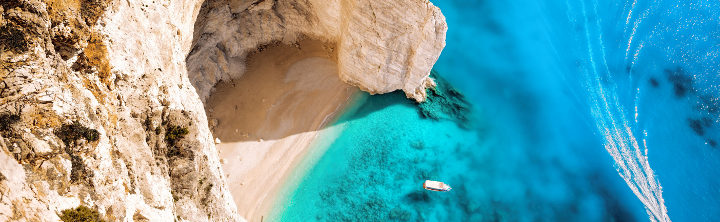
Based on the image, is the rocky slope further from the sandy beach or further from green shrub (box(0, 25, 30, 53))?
the sandy beach

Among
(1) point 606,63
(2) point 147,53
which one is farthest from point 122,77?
(1) point 606,63

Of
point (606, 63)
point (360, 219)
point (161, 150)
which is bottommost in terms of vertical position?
point (360, 219)

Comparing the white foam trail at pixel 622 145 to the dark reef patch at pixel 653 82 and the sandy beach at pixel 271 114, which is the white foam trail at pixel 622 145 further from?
the sandy beach at pixel 271 114

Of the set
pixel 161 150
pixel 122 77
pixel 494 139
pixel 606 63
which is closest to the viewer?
→ pixel 122 77

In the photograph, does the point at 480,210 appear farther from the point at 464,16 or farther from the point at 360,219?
the point at 464,16

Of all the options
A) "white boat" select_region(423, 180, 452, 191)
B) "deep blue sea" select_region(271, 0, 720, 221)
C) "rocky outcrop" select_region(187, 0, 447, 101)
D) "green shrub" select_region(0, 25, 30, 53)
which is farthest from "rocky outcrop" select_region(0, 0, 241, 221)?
"white boat" select_region(423, 180, 452, 191)

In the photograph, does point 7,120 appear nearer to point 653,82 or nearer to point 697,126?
point 653,82
